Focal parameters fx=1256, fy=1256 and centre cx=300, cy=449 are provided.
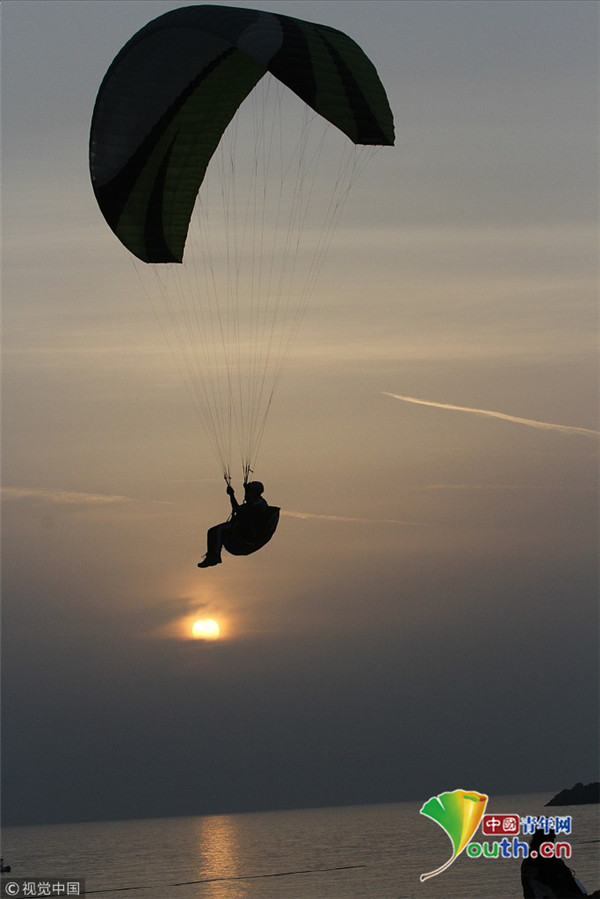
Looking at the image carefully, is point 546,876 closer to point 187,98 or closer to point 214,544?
point 214,544

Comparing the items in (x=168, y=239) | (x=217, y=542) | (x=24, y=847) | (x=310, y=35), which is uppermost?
(x=24, y=847)

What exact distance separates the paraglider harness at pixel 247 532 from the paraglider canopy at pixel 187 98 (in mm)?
4936

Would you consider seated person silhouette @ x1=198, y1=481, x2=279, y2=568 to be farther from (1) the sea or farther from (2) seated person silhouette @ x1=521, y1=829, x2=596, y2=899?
(1) the sea

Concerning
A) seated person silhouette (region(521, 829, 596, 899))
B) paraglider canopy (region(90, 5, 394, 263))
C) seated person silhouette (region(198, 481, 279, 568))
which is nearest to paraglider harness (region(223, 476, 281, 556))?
seated person silhouette (region(198, 481, 279, 568))

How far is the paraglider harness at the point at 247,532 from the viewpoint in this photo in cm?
1788

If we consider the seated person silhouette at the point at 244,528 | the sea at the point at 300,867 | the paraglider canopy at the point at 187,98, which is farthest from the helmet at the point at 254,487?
the sea at the point at 300,867

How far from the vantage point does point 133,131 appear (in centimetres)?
1953

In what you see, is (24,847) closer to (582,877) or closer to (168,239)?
(582,877)

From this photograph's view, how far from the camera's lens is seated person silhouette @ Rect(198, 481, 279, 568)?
703 inches

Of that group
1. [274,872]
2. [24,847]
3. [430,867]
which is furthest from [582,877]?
[24,847]

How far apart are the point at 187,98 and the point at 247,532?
695cm

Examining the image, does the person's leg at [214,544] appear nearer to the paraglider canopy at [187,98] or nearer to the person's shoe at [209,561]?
the person's shoe at [209,561]

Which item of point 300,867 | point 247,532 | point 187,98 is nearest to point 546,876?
point 247,532

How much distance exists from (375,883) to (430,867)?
14227 mm
